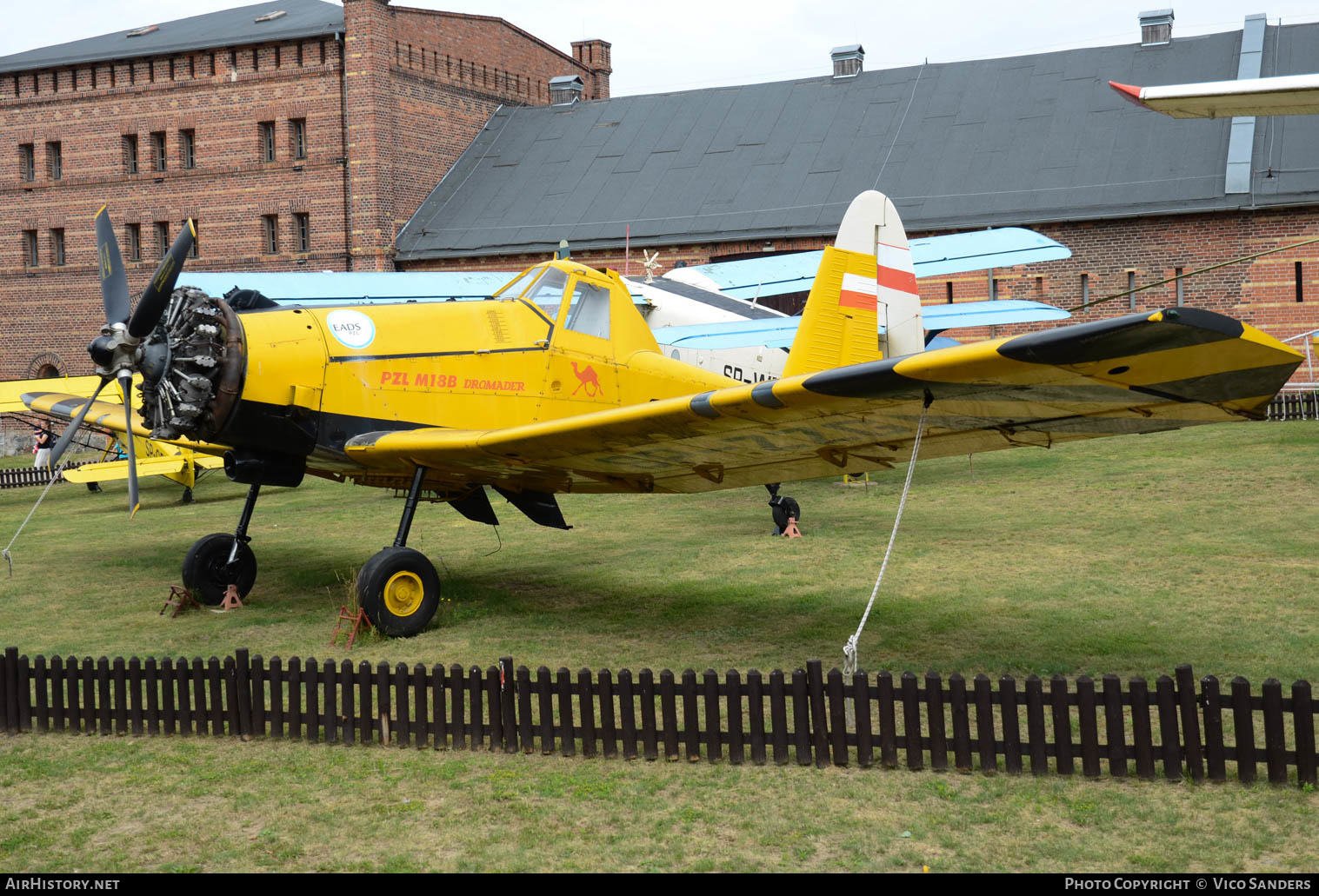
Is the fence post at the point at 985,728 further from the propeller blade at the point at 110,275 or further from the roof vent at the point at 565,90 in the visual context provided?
the roof vent at the point at 565,90

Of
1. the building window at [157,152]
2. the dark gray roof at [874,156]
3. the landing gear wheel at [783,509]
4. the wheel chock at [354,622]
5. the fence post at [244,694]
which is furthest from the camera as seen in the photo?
the building window at [157,152]

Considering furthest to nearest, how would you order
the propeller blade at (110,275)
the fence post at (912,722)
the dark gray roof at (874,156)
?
the dark gray roof at (874,156) < the propeller blade at (110,275) < the fence post at (912,722)

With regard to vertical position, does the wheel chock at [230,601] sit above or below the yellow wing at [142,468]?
above

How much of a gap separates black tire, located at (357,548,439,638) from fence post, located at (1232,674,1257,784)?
6.34 meters

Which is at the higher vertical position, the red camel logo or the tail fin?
the tail fin

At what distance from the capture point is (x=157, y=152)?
4075 centimetres

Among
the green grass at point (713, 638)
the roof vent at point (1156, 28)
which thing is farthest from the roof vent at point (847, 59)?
the green grass at point (713, 638)

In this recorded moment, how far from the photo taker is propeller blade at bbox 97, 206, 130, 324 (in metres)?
9.97

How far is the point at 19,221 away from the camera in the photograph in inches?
1666

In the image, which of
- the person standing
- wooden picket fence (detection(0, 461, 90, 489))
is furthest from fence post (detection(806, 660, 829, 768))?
the person standing

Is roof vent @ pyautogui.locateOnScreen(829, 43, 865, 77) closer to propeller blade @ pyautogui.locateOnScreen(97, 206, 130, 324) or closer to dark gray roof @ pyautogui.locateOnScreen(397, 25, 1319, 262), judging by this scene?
dark gray roof @ pyautogui.locateOnScreen(397, 25, 1319, 262)

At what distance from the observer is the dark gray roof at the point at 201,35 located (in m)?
38.7

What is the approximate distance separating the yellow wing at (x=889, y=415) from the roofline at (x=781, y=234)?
22.1 m

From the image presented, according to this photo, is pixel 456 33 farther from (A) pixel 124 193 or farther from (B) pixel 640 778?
(B) pixel 640 778
